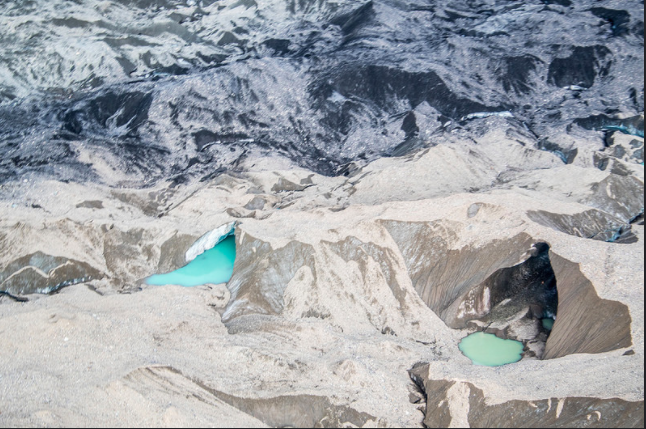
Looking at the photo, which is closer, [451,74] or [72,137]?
[72,137]

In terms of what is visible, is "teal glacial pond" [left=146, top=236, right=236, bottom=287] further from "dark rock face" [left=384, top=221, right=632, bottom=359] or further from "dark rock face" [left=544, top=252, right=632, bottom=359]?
"dark rock face" [left=544, top=252, right=632, bottom=359]

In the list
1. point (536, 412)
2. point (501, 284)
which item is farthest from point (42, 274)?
point (536, 412)

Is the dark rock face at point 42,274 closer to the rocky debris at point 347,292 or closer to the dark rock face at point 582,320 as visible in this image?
the rocky debris at point 347,292

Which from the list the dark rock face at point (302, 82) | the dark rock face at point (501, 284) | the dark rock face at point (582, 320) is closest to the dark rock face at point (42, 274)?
the dark rock face at point (302, 82)

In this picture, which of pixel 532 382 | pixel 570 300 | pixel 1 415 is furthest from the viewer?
pixel 570 300

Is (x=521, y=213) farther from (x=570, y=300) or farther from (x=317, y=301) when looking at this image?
(x=317, y=301)

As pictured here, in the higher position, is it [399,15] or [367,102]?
[399,15]

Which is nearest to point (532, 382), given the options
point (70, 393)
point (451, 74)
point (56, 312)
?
point (70, 393)
